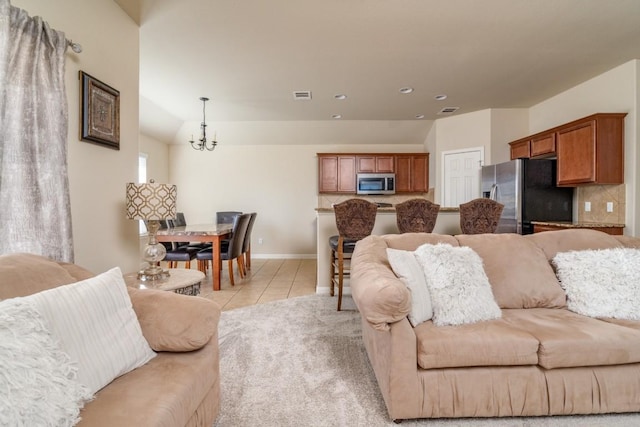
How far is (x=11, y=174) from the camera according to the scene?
142cm

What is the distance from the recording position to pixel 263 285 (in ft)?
13.7

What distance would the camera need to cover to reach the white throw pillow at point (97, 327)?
1029 millimetres

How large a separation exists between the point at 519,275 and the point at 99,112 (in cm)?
298

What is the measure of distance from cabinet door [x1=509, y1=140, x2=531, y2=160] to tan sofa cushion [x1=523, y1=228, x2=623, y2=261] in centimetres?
263

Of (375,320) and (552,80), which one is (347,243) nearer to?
(375,320)

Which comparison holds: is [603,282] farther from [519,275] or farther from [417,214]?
[417,214]

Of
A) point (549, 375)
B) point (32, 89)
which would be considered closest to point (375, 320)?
point (549, 375)

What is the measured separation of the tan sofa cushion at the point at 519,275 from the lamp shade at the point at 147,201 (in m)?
2.08

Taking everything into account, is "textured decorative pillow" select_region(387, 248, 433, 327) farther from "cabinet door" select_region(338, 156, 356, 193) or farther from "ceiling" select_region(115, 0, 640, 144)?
"cabinet door" select_region(338, 156, 356, 193)

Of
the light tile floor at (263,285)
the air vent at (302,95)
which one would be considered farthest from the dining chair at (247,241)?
the air vent at (302,95)

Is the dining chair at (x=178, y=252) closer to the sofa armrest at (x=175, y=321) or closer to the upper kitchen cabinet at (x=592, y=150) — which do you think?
the sofa armrest at (x=175, y=321)

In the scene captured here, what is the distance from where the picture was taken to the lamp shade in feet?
6.40

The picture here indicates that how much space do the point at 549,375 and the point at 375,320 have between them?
2.96 feet

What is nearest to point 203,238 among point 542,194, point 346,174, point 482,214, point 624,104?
point 482,214
